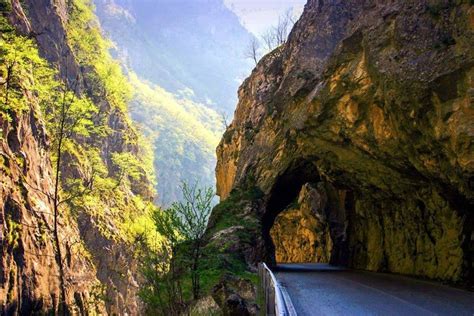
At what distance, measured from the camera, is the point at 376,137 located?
15.2 metres

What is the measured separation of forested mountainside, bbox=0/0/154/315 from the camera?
18219 millimetres

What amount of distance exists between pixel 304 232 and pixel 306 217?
290cm

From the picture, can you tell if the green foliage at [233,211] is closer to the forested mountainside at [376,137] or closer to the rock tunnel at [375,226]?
the forested mountainside at [376,137]

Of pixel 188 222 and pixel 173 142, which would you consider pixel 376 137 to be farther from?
pixel 173 142

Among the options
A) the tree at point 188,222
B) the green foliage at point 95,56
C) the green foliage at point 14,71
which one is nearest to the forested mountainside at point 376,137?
the tree at point 188,222

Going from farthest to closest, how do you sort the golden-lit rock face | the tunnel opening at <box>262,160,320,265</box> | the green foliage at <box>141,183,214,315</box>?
the golden-lit rock face → the tunnel opening at <box>262,160,320,265</box> → the green foliage at <box>141,183,214,315</box>

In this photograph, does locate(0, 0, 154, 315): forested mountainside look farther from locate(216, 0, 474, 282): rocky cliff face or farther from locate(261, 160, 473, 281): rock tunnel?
locate(261, 160, 473, 281): rock tunnel

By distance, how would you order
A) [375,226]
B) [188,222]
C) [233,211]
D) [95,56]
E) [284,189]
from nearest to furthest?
[188,222] < [375,226] < [233,211] < [284,189] < [95,56]

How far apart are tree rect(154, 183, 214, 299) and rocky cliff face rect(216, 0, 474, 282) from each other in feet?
19.0

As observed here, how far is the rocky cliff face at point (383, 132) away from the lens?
37.7ft

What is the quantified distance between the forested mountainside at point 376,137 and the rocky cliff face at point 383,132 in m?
0.05

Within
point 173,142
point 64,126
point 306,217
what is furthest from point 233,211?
point 173,142

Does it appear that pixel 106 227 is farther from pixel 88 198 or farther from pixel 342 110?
pixel 342 110

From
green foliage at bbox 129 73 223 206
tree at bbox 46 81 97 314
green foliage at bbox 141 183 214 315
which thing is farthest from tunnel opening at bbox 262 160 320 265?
green foliage at bbox 129 73 223 206
